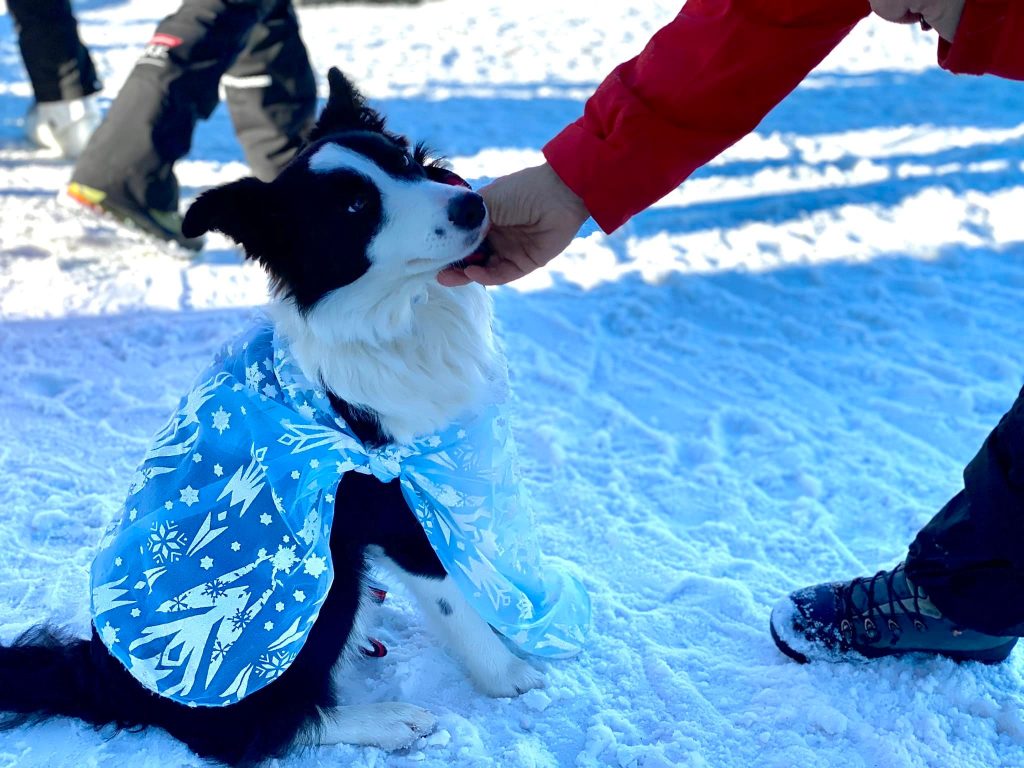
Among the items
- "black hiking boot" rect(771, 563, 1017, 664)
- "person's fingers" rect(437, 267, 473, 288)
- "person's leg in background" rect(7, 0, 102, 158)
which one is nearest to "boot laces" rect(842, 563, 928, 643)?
"black hiking boot" rect(771, 563, 1017, 664)

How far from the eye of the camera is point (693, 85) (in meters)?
1.78

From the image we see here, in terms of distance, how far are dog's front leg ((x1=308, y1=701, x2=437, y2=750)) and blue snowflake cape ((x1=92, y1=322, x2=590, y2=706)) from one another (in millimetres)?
274

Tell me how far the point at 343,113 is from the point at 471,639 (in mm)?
1252

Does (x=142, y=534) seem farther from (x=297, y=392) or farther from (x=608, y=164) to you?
(x=608, y=164)

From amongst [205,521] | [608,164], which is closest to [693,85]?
[608,164]

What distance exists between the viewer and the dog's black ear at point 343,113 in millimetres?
2184

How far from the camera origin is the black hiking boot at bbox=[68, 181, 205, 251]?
164 inches

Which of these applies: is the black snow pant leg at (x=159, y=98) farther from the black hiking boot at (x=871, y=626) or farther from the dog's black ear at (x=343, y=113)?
the black hiking boot at (x=871, y=626)

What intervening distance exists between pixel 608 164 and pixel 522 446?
5.09 feet

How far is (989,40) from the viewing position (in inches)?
54.2

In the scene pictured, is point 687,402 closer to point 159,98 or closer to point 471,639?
point 471,639

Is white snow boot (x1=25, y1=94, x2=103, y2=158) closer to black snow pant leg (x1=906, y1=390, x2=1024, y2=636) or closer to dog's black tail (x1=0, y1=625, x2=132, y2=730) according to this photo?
dog's black tail (x1=0, y1=625, x2=132, y2=730)

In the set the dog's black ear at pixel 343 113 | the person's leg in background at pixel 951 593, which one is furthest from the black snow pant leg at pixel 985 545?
the dog's black ear at pixel 343 113

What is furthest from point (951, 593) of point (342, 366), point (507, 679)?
point (342, 366)
